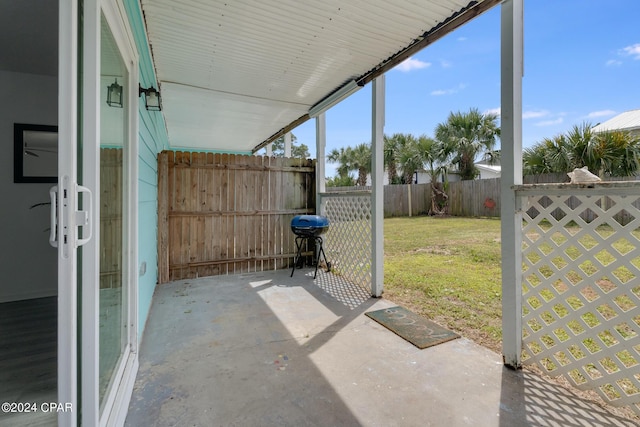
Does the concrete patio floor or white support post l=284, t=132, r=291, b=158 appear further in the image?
white support post l=284, t=132, r=291, b=158

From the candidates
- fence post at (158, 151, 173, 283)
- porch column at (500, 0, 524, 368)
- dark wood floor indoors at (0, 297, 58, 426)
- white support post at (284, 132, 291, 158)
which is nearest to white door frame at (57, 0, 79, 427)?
dark wood floor indoors at (0, 297, 58, 426)

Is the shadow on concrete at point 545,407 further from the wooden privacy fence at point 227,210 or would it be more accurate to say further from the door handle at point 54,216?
the wooden privacy fence at point 227,210

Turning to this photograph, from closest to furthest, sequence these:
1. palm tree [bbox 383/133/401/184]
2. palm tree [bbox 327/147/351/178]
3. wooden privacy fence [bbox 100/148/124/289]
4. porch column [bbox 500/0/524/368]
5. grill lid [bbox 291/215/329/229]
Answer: wooden privacy fence [bbox 100/148/124/289] < porch column [bbox 500/0/524/368] < grill lid [bbox 291/215/329/229] < palm tree [bbox 383/133/401/184] < palm tree [bbox 327/147/351/178]

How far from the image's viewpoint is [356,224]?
428cm

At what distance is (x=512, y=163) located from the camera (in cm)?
213

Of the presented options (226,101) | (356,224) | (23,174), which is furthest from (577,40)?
(23,174)

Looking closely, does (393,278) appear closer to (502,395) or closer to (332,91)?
(502,395)

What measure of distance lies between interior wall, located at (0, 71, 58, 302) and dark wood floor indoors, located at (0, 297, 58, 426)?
1.06 feet

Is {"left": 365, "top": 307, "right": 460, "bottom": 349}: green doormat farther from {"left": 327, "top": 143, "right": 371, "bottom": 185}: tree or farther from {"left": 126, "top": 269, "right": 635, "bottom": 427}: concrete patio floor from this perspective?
{"left": 327, "top": 143, "right": 371, "bottom": 185}: tree

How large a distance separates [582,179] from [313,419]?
7.30ft

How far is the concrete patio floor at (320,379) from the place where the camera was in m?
1.67

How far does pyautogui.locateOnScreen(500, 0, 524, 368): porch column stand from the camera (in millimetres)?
2105

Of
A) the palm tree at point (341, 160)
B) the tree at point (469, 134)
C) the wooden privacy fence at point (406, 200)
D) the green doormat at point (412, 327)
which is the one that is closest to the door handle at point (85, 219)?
the green doormat at point (412, 327)

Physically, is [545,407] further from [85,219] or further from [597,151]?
[597,151]
